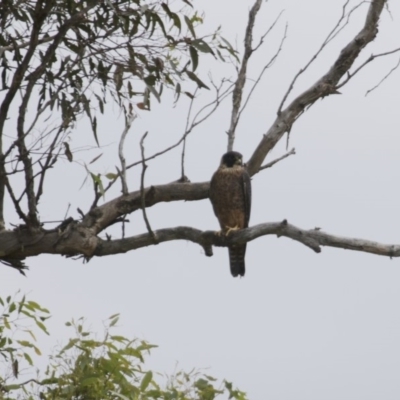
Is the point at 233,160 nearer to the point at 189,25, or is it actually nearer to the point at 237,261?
the point at 237,261

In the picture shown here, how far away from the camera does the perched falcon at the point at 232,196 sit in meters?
5.88

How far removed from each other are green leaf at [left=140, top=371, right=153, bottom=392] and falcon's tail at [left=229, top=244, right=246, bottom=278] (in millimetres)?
2047

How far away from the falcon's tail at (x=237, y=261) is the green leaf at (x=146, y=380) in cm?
205

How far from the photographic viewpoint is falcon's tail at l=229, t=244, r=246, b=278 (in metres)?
5.97

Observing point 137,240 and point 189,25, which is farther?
point 189,25

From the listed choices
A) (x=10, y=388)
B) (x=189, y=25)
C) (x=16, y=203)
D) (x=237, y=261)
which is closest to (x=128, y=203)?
(x=16, y=203)

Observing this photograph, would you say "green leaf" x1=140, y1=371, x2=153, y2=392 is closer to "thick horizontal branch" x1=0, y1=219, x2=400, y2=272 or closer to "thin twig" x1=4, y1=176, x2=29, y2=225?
"thick horizontal branch" x1=0, y1=219, x2=400, y2=272

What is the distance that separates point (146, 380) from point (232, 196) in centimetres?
212

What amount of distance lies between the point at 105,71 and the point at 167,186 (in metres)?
0.71

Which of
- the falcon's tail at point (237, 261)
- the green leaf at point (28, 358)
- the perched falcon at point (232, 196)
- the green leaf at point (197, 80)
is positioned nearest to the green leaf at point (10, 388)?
the green leaf at point (28, 358)

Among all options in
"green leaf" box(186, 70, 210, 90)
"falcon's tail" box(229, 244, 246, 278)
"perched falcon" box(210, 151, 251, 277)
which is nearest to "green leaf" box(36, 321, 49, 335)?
"green leaf" box(186, 70, 210, 90)

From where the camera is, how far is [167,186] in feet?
15.7

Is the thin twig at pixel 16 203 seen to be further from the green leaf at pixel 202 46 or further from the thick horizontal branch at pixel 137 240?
the green leaf at pixel 202 46

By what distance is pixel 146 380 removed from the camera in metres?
3.94
